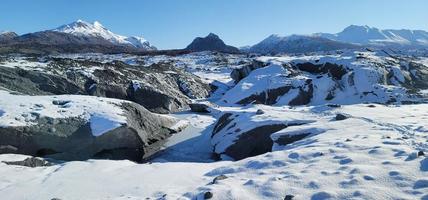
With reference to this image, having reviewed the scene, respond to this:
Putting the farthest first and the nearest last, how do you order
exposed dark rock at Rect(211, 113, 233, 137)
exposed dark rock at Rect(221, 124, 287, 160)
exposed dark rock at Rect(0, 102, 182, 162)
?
exposed dark rock at Rect(211, 113, 233, 137) → exposed dark rock at Rect(0, 102, 182, 162) → exposed dark rock at Rect(221, 124, 287, 160)

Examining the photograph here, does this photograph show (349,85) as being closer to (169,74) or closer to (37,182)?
(169,74)

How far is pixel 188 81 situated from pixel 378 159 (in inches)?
1255

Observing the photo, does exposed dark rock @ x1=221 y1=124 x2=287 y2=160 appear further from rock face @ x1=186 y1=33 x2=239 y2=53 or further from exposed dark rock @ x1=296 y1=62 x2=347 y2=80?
rock face @ x1=186 y1=33 x2=239 y2=53

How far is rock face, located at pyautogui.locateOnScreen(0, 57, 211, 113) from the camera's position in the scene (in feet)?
91.7

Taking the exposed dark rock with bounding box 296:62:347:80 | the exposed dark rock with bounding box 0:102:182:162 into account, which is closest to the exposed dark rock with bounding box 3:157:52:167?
the exposed dark rock with bounding box 0:102:182:162

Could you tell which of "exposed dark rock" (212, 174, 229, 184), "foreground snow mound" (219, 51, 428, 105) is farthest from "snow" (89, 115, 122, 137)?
"foreground snow mound" (219, 51, 428, 105)

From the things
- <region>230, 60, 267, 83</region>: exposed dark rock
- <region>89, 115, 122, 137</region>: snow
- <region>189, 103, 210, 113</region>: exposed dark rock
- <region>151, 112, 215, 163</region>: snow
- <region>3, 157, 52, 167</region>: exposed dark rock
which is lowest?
<region>151, 112, 215, 163</region>: snow

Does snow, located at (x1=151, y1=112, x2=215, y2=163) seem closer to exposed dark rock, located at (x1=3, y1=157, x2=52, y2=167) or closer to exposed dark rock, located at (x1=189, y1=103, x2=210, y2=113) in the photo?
exposed dark rock, located at (x1=189, y1=103, x2=210, y2=113)

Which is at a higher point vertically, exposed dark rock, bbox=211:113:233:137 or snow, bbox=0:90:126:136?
snow, bbox=0:90:126:136

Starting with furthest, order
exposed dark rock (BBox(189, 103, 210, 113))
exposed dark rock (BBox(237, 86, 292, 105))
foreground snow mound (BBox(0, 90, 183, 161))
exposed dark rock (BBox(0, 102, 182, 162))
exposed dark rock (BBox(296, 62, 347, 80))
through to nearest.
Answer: exposed dark rock (BBox(296, 62, 347, 80))
exposed dark rock (BBox(237, 86, 292, 105))
exposed dark rock (BBox(189, 103, 210, 113))
foreground snow mound (BBox(0, 90, 183, 161))
exposed dark rock (BBox(0, 102, 182, 162))

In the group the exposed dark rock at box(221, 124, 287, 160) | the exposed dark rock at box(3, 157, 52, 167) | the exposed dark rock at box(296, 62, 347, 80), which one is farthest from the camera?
the exposed dark rock at box(296, 62, 347, 80)

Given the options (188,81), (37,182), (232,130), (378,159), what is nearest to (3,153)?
(37,182)

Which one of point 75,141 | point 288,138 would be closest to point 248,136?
point 288,138

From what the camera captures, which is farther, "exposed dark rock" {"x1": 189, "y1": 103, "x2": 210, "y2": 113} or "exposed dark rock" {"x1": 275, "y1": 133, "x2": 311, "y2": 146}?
"exposed dark rock" {"x1": 189, "y1": 103, "x2": 210, "y2": 113}
